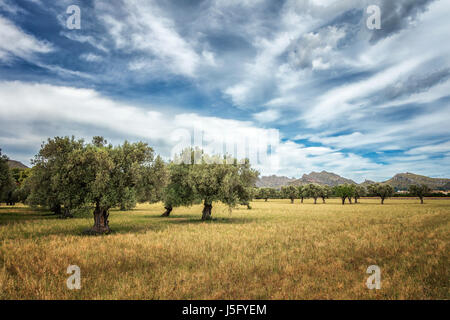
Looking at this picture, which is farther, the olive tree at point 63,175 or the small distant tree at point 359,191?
the small distant tree at point 359,191

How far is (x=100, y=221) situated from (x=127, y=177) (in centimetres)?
605

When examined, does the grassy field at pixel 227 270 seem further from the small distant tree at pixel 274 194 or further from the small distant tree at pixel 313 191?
the small distant tree at pixel 274 194

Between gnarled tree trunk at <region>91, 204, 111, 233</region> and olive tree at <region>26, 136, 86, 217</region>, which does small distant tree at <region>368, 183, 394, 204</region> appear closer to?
gnarled tree trunk at <region>91, 204, 111, 233</region>

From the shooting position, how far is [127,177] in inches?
984

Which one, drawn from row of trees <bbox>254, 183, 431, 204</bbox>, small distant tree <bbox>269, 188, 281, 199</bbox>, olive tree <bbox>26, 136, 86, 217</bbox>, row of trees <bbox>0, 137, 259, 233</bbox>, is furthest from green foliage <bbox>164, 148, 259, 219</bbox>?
small distant tree <bbox>269, 188, 281, 199</bbox>

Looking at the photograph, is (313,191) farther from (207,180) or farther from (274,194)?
(207,180)

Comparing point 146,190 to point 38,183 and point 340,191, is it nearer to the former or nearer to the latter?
point 38,183

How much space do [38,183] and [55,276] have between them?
3895 centimetres

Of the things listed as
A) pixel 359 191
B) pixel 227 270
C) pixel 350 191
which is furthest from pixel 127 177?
pixel 359 191

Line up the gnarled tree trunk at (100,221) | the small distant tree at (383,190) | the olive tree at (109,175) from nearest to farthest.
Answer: the olive tree at (109,175) → the gnarled tree trunk at (100,221) → the small distant tree at (383,190)

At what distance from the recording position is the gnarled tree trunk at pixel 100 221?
25073 mm

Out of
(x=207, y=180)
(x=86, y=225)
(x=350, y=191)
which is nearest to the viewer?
(x=86, y=225)

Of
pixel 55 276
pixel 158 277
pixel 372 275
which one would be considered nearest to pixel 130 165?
pixel 55 276

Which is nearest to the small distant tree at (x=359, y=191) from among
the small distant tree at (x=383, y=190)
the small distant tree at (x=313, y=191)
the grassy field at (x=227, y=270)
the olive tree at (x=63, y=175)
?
the small distant tree at (x=383, y=190)
